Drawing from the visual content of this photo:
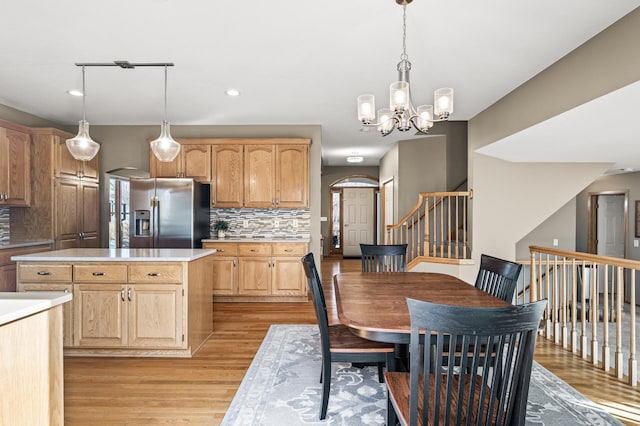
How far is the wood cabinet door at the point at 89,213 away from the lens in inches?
198

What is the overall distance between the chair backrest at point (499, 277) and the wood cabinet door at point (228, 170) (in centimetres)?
355

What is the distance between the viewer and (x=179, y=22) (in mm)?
2572

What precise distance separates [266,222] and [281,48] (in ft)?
10.1

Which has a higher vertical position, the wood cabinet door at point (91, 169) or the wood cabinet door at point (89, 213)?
the wood cabinet door at point (91, 169)

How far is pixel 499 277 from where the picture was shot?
2.44 m

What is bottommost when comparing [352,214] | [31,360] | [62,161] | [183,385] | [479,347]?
[183,385]

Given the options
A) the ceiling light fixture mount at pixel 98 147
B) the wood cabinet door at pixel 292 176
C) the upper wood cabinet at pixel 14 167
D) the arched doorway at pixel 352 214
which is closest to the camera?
the ceiling light fixture mount at pixel 98 147

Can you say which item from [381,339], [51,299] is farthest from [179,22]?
[381,339]

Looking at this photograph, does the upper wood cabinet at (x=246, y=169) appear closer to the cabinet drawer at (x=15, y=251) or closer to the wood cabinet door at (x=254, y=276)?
the wood cabinet door at (x=254, y=276)

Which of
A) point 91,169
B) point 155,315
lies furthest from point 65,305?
point 91,169

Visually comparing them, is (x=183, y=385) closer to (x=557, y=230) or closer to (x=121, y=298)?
(x=121, y=298)

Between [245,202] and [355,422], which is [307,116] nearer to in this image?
[245,202]

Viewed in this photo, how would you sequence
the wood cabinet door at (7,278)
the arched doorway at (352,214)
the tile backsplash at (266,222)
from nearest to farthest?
the wood cabinet door at (7,278), the tile backsplash at (266,222), the arched doorway at (352,214)

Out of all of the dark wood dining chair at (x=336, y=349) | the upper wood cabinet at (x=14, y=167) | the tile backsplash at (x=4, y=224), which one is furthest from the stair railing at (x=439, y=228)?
the tile backsplash at (x=4, y=224)
